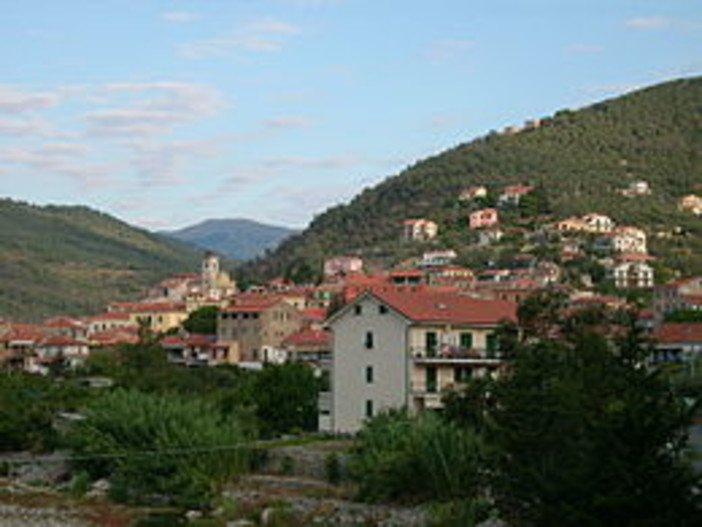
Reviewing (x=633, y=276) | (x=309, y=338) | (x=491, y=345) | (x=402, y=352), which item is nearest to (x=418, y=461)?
(x=402, y=352)

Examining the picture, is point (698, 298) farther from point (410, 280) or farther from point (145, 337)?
point (145, 337)

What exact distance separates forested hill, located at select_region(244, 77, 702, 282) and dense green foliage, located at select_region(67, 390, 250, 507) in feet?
310

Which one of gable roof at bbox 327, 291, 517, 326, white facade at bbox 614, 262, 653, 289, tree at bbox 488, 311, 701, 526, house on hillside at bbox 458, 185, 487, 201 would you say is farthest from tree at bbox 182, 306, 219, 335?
tree at bbox 488, 311, 701, 526

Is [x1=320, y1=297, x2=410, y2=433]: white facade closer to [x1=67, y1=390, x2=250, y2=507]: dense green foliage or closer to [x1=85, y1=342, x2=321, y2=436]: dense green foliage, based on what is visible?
[x1=85, y1=342, x2=321, y2=436]: dense green foliage

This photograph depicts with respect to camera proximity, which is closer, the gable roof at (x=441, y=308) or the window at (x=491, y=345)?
the gable roof at (x=441, y=308)

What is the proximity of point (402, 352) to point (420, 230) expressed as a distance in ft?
351

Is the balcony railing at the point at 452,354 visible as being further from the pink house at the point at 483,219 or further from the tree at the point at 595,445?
the pink house at the point at 483,219

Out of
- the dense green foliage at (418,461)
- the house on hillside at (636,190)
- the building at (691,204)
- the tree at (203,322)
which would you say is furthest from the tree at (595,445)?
the house on hillside at (636,190)

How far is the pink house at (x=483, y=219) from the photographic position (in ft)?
489

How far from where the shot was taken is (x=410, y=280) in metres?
115

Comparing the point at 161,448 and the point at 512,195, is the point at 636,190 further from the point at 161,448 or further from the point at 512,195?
the point at 161,448

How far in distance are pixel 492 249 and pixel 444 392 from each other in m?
92.2

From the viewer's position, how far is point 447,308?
152 ft

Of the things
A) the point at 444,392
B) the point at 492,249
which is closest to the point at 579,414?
the point at 444,392
